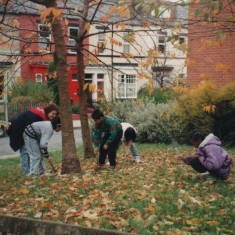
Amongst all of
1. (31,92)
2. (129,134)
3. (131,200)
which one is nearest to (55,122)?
(129,134)

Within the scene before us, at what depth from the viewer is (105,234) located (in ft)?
8.91

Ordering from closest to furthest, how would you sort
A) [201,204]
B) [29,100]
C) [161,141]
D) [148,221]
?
[148,221] < [201,204] < [161,141] < [29,100]

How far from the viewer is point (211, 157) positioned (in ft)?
20.8

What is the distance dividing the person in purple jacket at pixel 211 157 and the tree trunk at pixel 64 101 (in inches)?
102

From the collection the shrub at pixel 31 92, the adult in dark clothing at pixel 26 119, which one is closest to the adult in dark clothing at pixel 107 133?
the adult in dark clothing at pixel 26 119

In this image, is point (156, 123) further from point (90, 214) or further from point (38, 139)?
point (90, 214)

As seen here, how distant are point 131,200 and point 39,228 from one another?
2.78 metres

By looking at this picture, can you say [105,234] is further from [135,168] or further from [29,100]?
[29,100]

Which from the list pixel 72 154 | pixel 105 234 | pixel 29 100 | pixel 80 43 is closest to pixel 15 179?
pixel 72 154

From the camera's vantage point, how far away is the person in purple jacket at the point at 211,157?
6.34 meters

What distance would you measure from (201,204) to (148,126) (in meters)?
9.79

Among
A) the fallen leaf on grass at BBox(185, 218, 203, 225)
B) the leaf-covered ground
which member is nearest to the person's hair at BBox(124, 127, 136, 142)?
the leaf-covered ground

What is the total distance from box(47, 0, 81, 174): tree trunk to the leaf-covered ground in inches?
12.7

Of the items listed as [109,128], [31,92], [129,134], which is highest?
[31,92]
